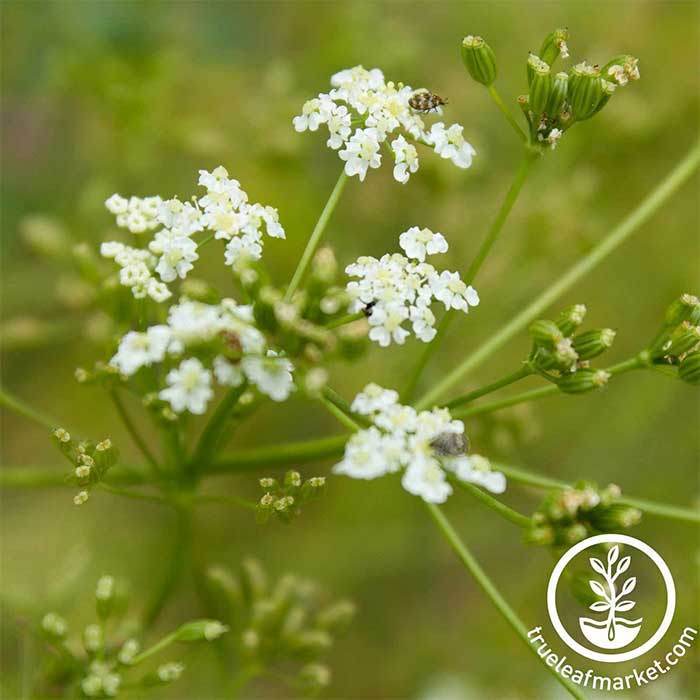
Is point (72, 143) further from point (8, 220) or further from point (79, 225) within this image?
point (79, 225)

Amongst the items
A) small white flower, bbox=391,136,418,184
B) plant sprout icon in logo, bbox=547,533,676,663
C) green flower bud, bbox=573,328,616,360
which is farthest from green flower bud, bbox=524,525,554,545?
small white flower, bbox=391,136,418,184

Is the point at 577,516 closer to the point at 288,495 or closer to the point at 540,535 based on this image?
the point at 540,535

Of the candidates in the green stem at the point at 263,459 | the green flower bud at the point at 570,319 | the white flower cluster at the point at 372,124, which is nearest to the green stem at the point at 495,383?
the green flower bud at the point at 570,319

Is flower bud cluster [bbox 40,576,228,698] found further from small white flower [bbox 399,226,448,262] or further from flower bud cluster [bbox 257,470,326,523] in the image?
small white flower [bbox 399,226,448,262]

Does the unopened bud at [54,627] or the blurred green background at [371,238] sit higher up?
the blurred green background at [371,238]

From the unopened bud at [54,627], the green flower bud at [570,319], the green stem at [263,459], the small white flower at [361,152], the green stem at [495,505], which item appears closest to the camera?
the green stem at [495,505]

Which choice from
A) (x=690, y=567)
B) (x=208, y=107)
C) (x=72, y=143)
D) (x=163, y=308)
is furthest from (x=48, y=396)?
(x=690, y=567)

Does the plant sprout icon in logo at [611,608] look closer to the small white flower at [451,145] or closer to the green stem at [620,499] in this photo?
the green stem at [620,499]
